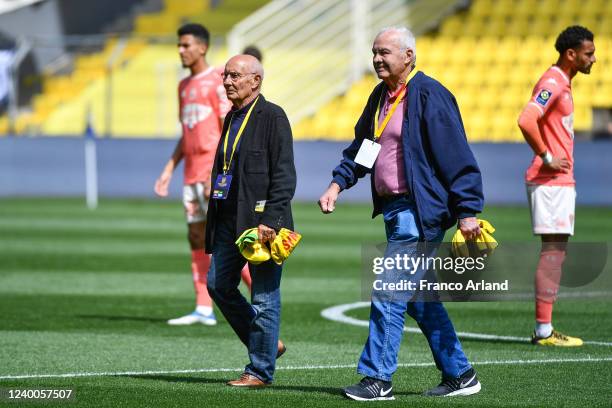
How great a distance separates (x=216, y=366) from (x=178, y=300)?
3.92 meters

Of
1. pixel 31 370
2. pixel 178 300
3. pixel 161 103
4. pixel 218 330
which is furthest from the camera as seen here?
pixel 161 103

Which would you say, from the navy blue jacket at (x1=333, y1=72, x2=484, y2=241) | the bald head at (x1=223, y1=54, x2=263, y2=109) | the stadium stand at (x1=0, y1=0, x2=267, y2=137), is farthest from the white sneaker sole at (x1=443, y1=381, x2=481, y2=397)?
the stadium stand at (x1=0, y1=0, x2=267, y2=137)

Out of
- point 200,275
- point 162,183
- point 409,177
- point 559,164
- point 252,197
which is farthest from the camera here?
point 200,275

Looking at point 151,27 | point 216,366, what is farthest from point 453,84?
point 216,366

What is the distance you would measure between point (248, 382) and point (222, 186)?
1099mm

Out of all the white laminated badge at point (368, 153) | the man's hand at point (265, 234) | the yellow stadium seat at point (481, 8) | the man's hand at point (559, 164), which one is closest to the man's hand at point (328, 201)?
the white laminated badge at point (368, 153)

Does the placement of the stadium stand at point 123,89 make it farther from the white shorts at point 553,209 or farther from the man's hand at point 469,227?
the man's hand at point 469,227

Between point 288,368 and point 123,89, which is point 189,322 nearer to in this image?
point 288,368

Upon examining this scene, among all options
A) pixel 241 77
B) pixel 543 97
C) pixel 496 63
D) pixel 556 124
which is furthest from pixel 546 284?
pixel 496 63

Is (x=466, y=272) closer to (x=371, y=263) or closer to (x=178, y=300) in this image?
(x=371, y=263)

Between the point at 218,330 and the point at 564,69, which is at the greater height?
the point at 564,69

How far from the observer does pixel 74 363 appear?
8375mm

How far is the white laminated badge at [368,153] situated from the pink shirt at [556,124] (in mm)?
2696

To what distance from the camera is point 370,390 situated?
6.91 meters
